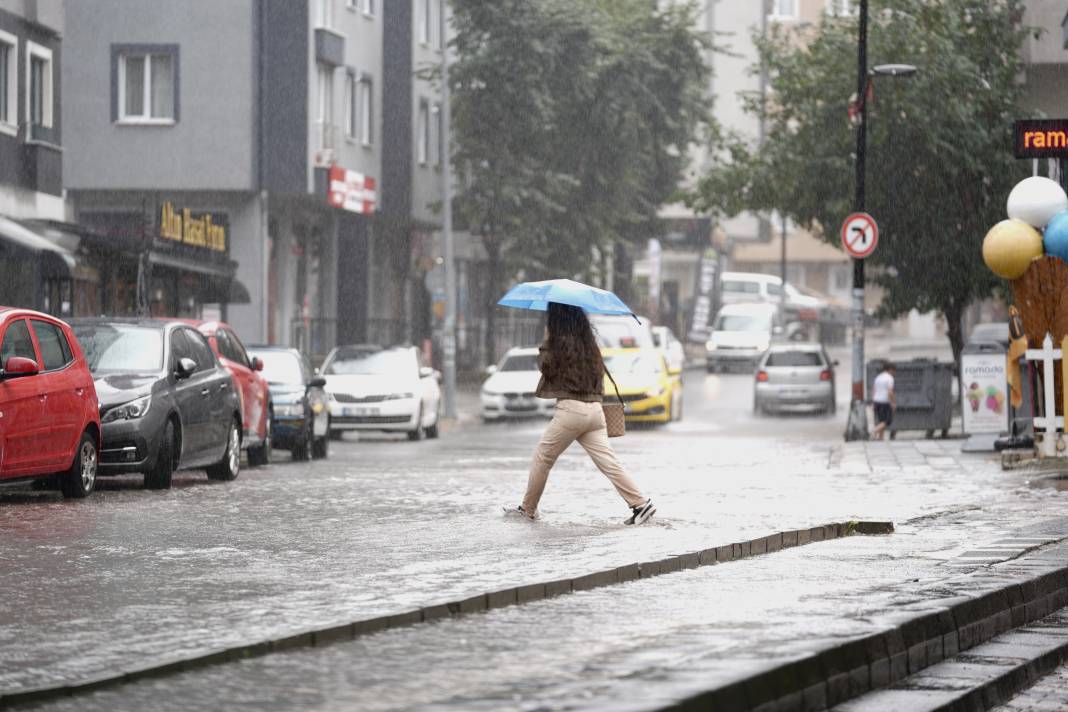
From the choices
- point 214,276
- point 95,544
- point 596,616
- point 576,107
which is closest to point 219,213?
point 214,276

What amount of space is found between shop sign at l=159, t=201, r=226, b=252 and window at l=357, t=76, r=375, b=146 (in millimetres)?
9961

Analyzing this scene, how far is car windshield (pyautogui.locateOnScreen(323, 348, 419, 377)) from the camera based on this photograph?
34531mm

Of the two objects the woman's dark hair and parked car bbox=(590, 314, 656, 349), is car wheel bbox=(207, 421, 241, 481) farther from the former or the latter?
parked car bbox=(590, 314, 656, 349)

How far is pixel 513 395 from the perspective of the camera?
4031 cm

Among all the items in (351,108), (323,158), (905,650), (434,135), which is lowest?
(905,650)

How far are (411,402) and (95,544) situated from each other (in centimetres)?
2059

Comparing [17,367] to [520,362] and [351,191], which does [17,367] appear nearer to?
[520,362]

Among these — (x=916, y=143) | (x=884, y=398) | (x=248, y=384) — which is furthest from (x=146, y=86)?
(x=248, y=384)

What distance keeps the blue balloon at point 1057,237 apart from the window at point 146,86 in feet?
88.4

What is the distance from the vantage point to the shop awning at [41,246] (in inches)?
1148

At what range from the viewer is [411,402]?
3400cm

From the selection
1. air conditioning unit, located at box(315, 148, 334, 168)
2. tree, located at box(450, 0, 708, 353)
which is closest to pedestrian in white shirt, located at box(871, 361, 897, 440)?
air conditioning unit, located at box(315, 148, 334, 168)

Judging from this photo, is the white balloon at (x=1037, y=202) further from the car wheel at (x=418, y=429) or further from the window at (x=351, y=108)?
the window at (x=351, y=108)

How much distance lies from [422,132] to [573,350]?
4228 centimetres
